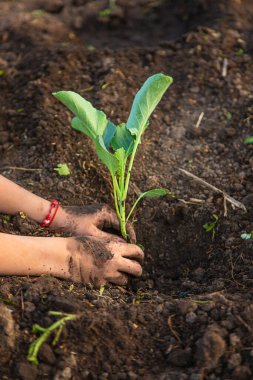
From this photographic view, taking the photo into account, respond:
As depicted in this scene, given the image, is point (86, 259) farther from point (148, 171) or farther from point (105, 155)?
point (148, 171)

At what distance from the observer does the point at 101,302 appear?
2100 mm

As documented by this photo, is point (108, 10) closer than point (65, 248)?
No

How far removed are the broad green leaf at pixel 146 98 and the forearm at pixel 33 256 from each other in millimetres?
463

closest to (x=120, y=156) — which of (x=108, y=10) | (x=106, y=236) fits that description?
(x=106, y=236)

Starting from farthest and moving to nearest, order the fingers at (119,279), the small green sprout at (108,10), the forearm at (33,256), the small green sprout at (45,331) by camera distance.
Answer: the small green sprout at (108,10), the fingers at (119,279), the forearm at (33,256), the small green sprout at (45,331)

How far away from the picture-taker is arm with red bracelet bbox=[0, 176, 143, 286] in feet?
7.04

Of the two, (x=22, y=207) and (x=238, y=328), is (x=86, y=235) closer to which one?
(x=22, y=207)

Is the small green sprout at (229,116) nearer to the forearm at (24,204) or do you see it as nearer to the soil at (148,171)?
the soil at (148,171)

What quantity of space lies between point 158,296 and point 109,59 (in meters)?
1.43

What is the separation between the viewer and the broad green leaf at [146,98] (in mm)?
2248

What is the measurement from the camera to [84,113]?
7.45 feet

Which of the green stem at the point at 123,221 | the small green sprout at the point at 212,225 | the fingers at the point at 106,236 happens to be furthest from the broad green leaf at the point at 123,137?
the small green sprout at the point at 212,225

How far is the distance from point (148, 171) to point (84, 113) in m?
0.58

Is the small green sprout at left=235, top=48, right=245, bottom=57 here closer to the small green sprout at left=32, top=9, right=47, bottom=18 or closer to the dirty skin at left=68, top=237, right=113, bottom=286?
the small green sprout at left=32, top=9, right=47, bottom=18
